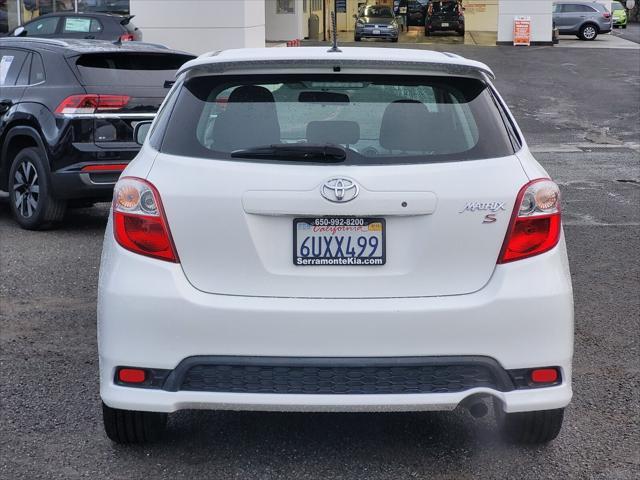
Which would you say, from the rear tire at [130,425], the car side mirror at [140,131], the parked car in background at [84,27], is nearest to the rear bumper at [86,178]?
the car side mirror at [140,131]

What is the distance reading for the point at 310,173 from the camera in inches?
152

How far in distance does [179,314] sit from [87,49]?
20.7 ft

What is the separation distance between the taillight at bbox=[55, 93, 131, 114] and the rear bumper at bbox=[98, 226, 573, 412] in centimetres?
546

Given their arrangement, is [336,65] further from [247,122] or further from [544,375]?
[544,375]

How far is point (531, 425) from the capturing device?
4359 mm

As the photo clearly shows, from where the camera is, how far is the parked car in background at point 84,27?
23531 mm

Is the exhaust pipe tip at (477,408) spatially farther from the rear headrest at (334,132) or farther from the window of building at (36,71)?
the window of building at (36,71)

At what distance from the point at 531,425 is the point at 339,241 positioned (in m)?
1.22

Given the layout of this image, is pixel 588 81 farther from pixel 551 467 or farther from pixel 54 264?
pixel 551 467

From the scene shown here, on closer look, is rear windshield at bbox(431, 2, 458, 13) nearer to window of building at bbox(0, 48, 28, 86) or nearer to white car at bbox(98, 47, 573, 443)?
window of building at bbox(0, 48, 28, 86)

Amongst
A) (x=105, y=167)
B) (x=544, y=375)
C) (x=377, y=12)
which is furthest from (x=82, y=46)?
(x=377, y=12)

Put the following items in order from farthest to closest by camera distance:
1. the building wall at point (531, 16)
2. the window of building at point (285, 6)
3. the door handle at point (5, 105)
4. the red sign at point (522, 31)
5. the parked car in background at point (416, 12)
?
the parked car in background at point (416, 12)
the window of building at point (285, 6)
the building wall at point (531, 16)
the red sign at point (522, 31)
the door handle at point (5, 105)

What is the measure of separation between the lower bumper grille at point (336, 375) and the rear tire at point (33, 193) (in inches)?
231

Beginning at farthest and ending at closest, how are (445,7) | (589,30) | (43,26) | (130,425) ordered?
1. (445,7)
2. (589,30)
3. (43,26)
4. (130,425)
